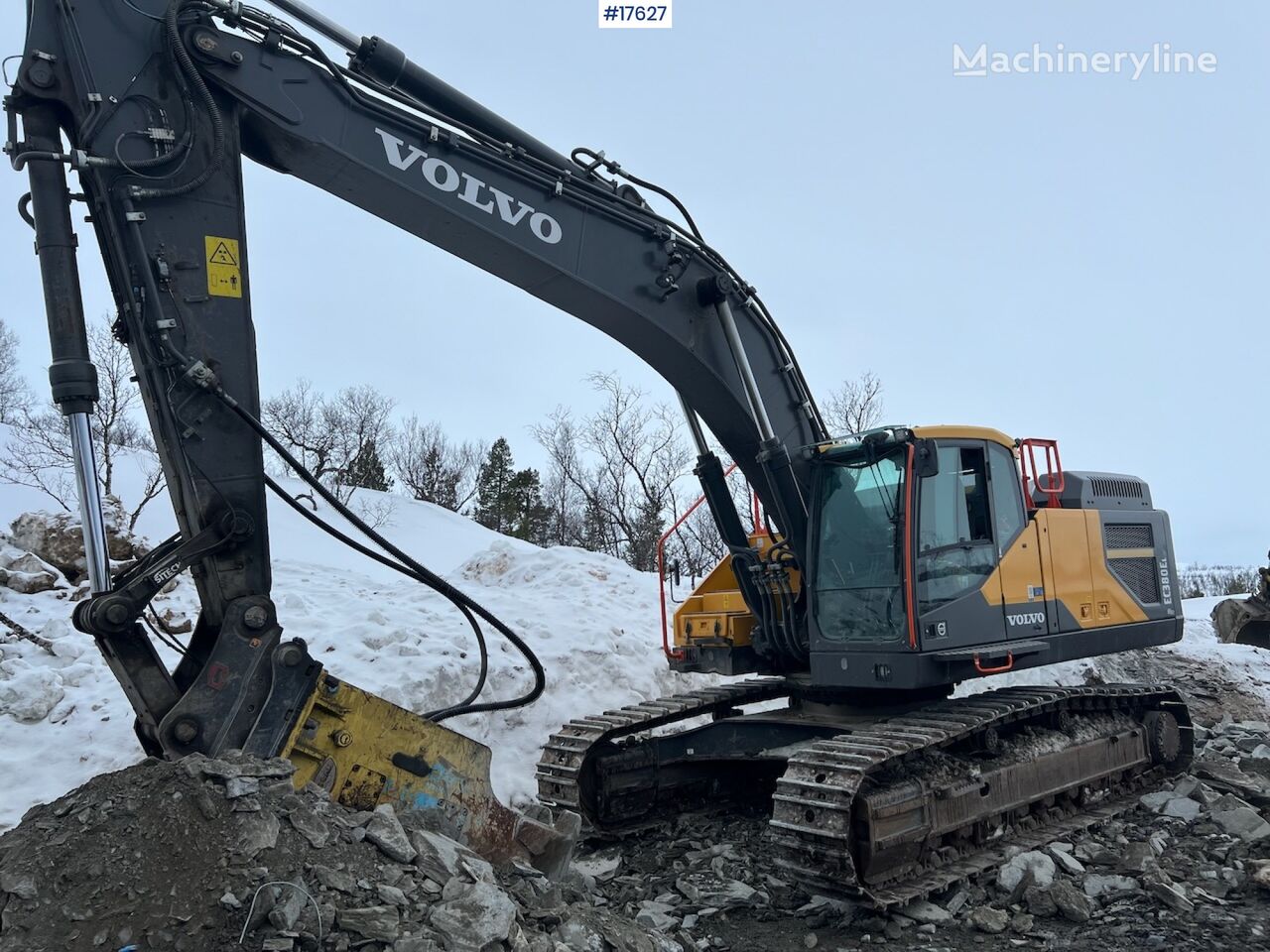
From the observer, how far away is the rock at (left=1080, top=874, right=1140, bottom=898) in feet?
19.0

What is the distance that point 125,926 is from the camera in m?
3.59

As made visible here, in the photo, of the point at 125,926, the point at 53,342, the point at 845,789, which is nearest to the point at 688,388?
the point at 845,789

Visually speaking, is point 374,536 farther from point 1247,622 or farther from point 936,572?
point 1247,622

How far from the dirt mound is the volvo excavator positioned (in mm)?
312

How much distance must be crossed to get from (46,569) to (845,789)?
8858 millimetres

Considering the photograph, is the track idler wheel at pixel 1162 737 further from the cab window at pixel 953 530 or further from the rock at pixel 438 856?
the rock at pixel 438 856

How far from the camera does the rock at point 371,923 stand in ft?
12.0

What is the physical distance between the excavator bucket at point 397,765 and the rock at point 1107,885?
351 cm

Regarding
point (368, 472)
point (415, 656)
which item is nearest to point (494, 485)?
point (368, 472)

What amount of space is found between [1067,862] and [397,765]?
438 cm

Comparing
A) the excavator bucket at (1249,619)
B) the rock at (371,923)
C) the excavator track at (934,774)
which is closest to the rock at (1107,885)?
the excavator track at (934,774)

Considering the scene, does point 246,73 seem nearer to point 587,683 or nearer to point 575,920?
point 575,920

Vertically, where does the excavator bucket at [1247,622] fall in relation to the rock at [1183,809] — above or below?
above

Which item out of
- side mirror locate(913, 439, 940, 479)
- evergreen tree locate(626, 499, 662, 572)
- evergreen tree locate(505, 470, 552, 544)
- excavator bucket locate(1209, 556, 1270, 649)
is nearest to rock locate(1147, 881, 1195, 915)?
side mirror locate(913, 439, 940, 479)
